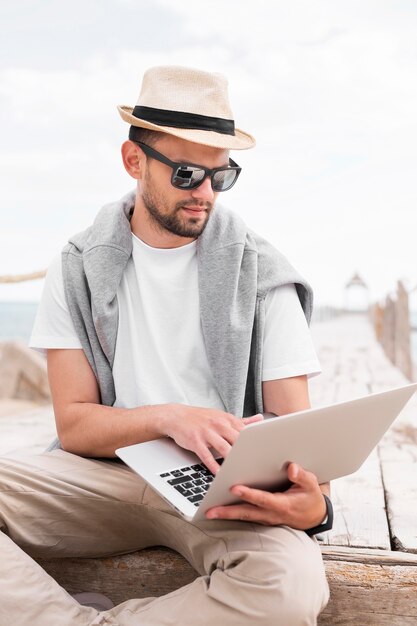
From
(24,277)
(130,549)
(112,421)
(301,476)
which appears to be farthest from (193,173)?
(24,277)

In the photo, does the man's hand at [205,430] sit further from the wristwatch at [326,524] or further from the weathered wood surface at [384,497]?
the weathered wood surface at [384,497]

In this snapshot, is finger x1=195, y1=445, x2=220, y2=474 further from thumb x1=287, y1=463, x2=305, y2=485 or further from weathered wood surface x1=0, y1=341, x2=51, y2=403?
weathered wood surface x1=0, y1=341, x2=51, y2=403

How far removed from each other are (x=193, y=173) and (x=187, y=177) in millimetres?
24

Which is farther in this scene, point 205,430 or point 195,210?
point 195,210

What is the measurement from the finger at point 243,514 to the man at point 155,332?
0.25 metres

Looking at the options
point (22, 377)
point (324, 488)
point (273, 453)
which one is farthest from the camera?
point (22, 377)

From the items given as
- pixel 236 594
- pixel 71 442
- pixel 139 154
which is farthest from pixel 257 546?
pixel 139 154

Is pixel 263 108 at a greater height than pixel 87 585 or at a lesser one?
greater

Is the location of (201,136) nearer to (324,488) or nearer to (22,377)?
(324,488)

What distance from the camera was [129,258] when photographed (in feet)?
8.21

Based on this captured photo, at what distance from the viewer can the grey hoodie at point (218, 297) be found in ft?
7.59

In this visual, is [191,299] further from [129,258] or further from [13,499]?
[13,499]

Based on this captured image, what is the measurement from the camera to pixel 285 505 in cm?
182

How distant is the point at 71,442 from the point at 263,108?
34079 mm
